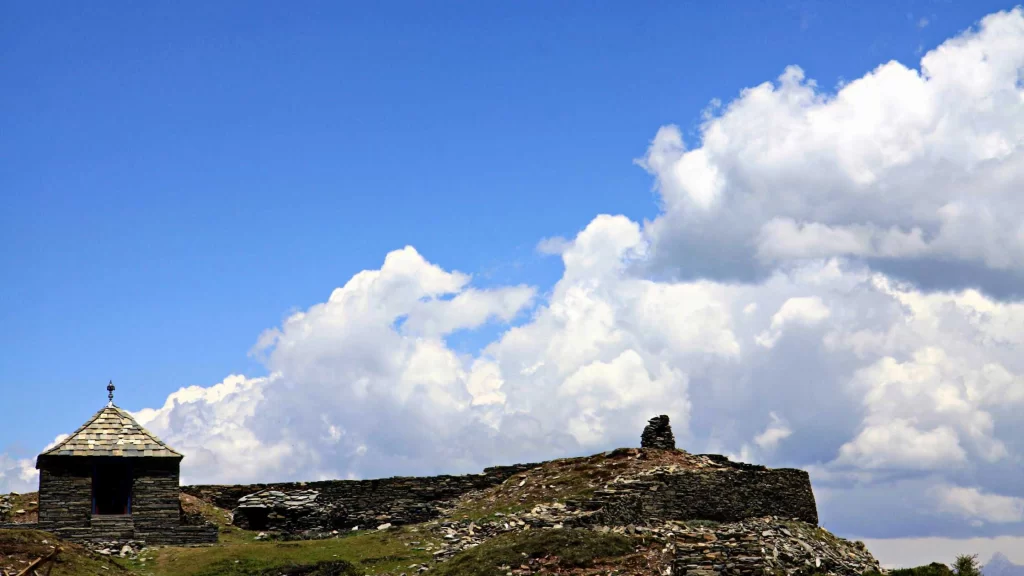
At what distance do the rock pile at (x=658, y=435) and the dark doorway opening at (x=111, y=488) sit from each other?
21318mm

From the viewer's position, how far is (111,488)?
45.4 meters

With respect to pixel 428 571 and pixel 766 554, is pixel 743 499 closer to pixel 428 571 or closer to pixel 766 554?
pixel 766 554

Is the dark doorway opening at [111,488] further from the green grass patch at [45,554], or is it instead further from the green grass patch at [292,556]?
the green grass patch at [45,554]

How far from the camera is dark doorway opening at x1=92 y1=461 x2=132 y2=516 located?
148ft

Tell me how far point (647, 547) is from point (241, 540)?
17934mm

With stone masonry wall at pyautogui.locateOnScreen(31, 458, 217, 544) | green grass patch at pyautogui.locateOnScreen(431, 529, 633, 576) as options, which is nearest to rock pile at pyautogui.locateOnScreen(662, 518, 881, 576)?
green grass patch at pyautogui.locateOnScreen(431, 529, 633, 576)

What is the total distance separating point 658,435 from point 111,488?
2269 centimetres

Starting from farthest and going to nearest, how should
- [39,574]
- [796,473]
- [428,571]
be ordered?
1. [796,473]
2. [428,571]
3. [39,574]

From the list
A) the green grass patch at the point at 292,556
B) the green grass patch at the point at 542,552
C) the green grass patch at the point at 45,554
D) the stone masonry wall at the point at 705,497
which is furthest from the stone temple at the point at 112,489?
the stone masonry wall at the point at 705,497

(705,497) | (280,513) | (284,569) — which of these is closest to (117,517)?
(280,513)

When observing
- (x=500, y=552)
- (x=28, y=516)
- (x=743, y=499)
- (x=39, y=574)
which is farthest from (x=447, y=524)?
(x=28, y=516)

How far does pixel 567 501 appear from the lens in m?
42.2

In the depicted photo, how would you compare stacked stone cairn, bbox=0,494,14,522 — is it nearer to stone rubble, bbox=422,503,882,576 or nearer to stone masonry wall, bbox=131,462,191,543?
stone masonry wall, bbox=131,462,191,543

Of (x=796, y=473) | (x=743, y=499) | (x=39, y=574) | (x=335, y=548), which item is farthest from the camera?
(x=796, y=473)
